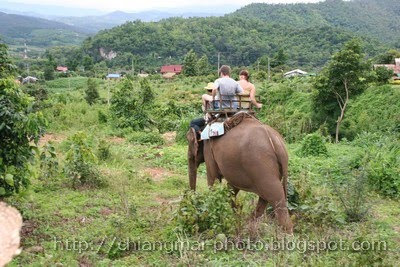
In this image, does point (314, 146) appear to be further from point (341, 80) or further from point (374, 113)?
point (374, 113)

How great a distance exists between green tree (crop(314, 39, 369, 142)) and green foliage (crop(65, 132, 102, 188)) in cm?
1358

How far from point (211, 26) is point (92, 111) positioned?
74073 millimetres

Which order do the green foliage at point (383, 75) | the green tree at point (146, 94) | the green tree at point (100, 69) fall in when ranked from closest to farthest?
the green tree at point (146, 94), the green foliage at point (383, 75), the green tree at point (100, 69)

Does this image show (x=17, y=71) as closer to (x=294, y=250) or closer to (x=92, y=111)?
(x=294, y=250)

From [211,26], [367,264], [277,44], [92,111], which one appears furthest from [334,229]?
[211,26]

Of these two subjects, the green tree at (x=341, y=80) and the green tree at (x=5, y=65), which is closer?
the green tree at (x=5, y=65)

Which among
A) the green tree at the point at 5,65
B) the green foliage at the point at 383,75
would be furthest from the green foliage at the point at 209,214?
the green foliage at the point at 383,75

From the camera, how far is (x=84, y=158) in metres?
8.18

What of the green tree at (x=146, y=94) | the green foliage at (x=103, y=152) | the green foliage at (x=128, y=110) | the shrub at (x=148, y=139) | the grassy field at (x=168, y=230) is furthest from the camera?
the green tree at (x=146, y=94)

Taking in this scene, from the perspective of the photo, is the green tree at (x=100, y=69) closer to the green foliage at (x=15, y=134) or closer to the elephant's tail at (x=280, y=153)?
the green foliage at (x=15, y=134)

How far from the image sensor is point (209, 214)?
549 cm

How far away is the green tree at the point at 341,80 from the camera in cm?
1914

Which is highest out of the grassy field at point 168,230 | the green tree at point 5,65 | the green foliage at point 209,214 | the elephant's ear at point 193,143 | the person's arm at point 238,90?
the green tree at point 5,65

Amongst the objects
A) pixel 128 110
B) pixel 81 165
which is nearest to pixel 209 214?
pixel 81 165
